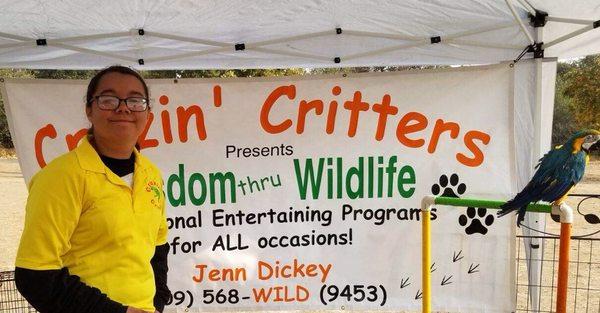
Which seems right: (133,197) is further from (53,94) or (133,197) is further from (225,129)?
(53,94)

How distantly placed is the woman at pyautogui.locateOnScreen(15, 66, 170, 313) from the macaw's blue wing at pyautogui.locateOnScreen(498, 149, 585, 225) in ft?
5.78

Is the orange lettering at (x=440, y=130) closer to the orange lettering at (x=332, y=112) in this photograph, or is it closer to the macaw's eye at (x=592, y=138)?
the orange lettering at (x=332, y=112)

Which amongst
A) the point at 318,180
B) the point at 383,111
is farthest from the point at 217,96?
the point at 383,111

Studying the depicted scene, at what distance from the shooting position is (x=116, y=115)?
4.45ft

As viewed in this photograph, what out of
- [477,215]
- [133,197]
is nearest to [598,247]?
[477,215]

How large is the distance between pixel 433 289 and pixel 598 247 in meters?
6.00

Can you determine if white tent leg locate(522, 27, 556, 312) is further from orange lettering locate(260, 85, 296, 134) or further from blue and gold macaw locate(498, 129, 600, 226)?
orange lettering locate(260, 85, 296, 134)

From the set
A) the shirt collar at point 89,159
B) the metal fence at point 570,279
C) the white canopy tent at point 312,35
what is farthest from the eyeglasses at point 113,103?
the metal fence at point 570,279

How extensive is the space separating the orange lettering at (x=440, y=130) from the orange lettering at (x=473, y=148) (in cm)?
8

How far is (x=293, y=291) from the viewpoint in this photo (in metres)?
3.45

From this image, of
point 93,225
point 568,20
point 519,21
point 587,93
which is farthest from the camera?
point 587,93

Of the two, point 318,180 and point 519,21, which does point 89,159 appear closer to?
point 318,180

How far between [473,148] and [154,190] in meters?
2.38

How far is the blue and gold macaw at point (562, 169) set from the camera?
2.35 metres
